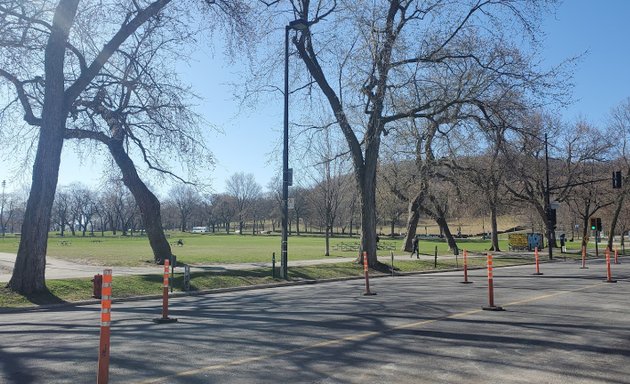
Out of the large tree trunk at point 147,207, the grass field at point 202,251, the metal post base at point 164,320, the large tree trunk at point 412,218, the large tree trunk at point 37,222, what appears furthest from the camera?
the large tree trunk at point 412,218

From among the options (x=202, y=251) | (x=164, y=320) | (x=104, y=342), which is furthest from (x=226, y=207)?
(x=104, y=342)

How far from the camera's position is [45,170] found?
580 inches

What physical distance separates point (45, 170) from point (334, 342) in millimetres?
10686

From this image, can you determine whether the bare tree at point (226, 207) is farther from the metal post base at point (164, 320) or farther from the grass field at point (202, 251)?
the metal post base at point (164, 320)

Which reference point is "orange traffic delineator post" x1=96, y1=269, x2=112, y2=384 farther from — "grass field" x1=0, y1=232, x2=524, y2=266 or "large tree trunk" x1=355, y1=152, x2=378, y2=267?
"grass field" x1=0, y1=232, x2=524, y2=266

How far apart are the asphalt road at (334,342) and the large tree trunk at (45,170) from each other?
80.5 inches

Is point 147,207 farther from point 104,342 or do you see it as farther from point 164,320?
point 104,342

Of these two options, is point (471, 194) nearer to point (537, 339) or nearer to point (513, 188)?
point (513, 188)

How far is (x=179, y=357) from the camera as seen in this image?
7.11m

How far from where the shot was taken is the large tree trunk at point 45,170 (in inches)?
578

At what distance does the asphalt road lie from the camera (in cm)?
630

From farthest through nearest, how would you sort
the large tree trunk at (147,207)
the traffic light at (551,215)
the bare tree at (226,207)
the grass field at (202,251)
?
the bare tree at (226,207)
the traffic light at (551,215)
the grass field at (202,251)
the large tree trunk at (147,207)

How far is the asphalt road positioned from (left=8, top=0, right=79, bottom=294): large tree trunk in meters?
2.05

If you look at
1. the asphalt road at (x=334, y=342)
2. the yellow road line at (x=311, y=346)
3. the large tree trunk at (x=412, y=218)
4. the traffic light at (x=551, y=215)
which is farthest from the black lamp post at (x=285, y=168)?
the traffic light at (x=551, y=215)
